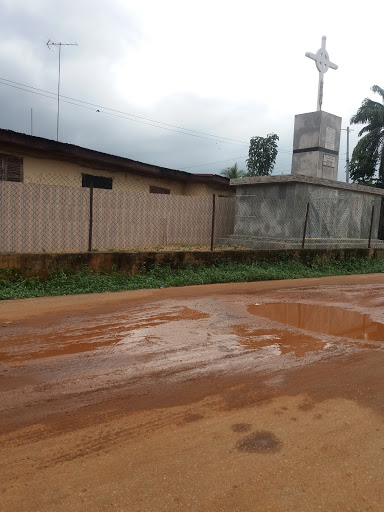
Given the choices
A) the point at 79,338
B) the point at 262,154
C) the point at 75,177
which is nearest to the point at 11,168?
the point at 75,177

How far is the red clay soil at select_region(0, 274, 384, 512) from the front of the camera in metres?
1.92

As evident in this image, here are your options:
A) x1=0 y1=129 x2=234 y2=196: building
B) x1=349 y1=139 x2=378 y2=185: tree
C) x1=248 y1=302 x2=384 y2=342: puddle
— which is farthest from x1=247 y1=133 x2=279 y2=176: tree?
x1=248 y1=302 x2=384 y2=342: puddle

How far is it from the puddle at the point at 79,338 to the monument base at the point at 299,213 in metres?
7.00

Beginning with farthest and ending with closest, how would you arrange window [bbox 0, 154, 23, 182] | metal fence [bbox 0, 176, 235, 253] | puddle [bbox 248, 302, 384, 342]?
window [bbox 0, 154, 23, 182] → metal fence [bbox 0, 176, 235, 253] → puddle [bbox 248, 302, 384, 342]

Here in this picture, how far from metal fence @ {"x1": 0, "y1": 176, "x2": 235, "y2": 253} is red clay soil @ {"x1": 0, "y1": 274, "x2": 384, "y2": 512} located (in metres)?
4.11

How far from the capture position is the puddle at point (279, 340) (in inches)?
162

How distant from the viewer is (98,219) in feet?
33.7

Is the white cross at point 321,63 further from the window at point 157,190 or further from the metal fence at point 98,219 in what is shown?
the window at point 157,190

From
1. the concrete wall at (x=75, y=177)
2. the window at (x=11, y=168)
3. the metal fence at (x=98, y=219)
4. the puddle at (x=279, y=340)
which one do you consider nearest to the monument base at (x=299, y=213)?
the metal fence at (x=98, y=219)

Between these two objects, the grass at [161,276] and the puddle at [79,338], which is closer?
the puddle at [79,338]

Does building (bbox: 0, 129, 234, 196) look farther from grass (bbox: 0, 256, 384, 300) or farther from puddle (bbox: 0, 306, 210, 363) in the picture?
puddle (bbox: 0, 306, 210, 363)

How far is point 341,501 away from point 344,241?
1172 cm

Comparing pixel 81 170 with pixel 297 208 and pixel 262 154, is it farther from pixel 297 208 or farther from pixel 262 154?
pixel 262 154

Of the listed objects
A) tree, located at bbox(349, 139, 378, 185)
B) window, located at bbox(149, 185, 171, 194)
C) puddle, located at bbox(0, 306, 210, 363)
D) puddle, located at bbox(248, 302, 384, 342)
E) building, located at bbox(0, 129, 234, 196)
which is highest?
tree, located at bbox(349, 139, 378, 185)
